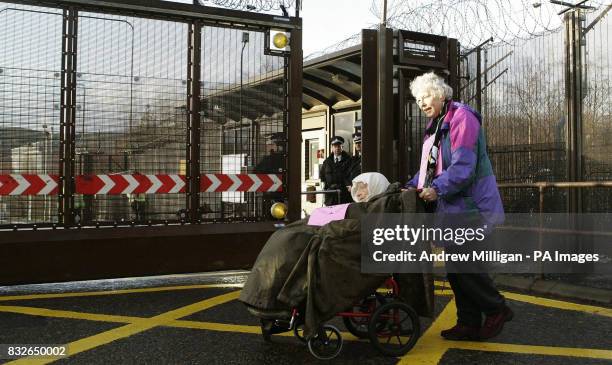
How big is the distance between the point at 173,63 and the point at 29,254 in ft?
7.18

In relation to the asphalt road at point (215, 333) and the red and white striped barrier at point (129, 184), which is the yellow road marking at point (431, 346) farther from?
the red and white striped barrier at point (129, 184)

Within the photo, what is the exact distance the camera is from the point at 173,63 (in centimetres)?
563

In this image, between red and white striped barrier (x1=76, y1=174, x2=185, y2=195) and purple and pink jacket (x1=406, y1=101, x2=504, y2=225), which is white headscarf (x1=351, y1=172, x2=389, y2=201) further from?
red and white striped barrier (x1=76, y1=174, x2=185, y2=195)

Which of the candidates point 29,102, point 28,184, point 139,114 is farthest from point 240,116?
point 28,184

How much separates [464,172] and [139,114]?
3273 millimetres

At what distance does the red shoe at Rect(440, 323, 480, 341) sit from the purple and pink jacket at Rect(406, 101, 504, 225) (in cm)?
73

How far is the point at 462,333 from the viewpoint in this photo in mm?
3826

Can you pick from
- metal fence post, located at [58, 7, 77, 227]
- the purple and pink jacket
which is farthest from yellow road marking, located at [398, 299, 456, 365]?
metal fence post, located at [58, 7, 77, 227]

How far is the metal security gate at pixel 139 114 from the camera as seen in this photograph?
5.03 m

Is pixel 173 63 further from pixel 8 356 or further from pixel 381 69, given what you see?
pixel 8 356

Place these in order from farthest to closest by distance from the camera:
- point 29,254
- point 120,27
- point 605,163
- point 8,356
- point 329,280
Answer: point 605,163 < point 120,27 < point 29,254 < point 8,356 < point 329,280

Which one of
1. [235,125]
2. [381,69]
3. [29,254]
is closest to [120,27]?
[235,125]

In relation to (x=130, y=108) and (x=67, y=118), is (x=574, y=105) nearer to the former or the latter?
(x=130, y=108)

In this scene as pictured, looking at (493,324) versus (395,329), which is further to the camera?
(493,324)
